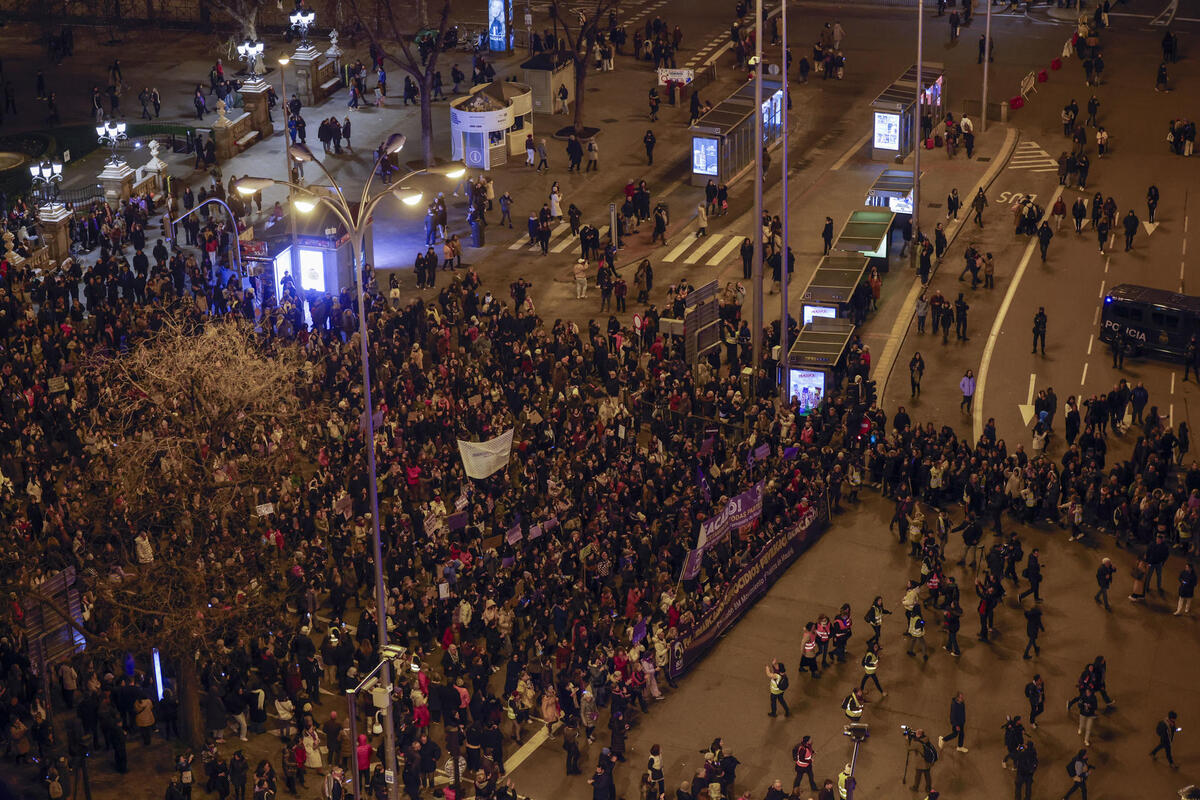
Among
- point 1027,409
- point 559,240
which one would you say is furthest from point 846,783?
point 559,240

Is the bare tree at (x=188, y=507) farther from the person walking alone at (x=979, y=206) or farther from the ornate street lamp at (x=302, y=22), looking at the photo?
the ornate street lamp at (x=302, y=22)

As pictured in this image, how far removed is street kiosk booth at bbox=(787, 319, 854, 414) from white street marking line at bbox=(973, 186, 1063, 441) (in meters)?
3.96

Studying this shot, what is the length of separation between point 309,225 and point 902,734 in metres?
26.0

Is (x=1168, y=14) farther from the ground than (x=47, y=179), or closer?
farther from the ground

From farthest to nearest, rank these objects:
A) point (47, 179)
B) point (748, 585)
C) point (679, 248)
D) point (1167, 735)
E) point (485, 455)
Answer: point (679, 248) < point (47, 179) < point (485, 455) < point (748, 585) < point (1167, 735)

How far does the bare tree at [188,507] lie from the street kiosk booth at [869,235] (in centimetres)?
2253

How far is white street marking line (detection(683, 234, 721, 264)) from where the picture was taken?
62.6m

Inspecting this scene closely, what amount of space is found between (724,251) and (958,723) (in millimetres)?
28953

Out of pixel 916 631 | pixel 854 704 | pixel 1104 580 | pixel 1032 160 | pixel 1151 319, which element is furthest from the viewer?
pixel 1032 160

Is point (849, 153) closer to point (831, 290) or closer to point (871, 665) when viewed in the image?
point (831, 290)

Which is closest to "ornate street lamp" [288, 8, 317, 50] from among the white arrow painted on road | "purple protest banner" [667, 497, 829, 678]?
the white arrow painted on road

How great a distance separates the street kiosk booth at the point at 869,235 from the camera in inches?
2322

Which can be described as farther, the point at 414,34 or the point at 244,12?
the point at 414,34

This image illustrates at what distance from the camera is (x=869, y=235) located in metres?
59.5
